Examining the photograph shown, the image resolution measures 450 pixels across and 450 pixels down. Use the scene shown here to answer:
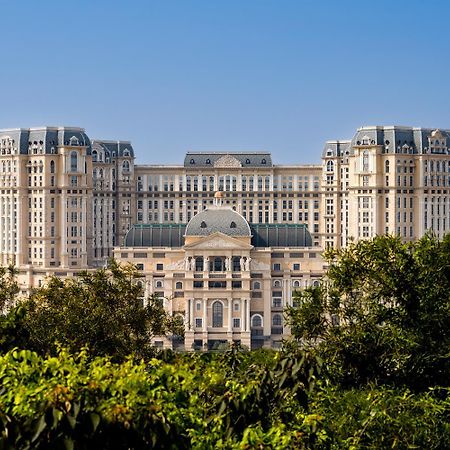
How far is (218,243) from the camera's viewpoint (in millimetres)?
155500

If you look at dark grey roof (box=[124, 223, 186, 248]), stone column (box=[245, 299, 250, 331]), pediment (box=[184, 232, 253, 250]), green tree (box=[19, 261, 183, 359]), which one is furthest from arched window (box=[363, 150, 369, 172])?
green tree (box=[19, 261, 183, 359])

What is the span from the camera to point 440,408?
35969 millimetres

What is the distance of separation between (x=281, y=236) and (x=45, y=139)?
155ft

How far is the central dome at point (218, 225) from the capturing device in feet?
526

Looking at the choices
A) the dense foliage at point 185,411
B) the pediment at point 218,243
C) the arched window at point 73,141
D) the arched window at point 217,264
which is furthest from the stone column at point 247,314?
the dense foliage at point 185,411

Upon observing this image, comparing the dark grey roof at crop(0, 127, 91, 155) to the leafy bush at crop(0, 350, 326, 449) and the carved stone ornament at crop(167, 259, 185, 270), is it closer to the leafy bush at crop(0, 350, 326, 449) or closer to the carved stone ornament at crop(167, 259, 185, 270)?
the carved stone ornament at crop(167, 259, 185, 270)

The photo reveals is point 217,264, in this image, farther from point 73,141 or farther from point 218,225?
point 73,141

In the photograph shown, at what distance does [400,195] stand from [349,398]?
14510 cm

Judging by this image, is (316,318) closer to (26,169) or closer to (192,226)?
(192,226)

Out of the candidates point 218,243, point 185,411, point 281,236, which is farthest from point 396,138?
point 185,411

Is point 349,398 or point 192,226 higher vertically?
point 192,226

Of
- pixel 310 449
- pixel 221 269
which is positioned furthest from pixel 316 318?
pixel 221 269

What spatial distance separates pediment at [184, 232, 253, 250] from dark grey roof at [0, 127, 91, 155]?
39043mm

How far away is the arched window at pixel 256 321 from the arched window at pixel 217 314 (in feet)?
17.1
